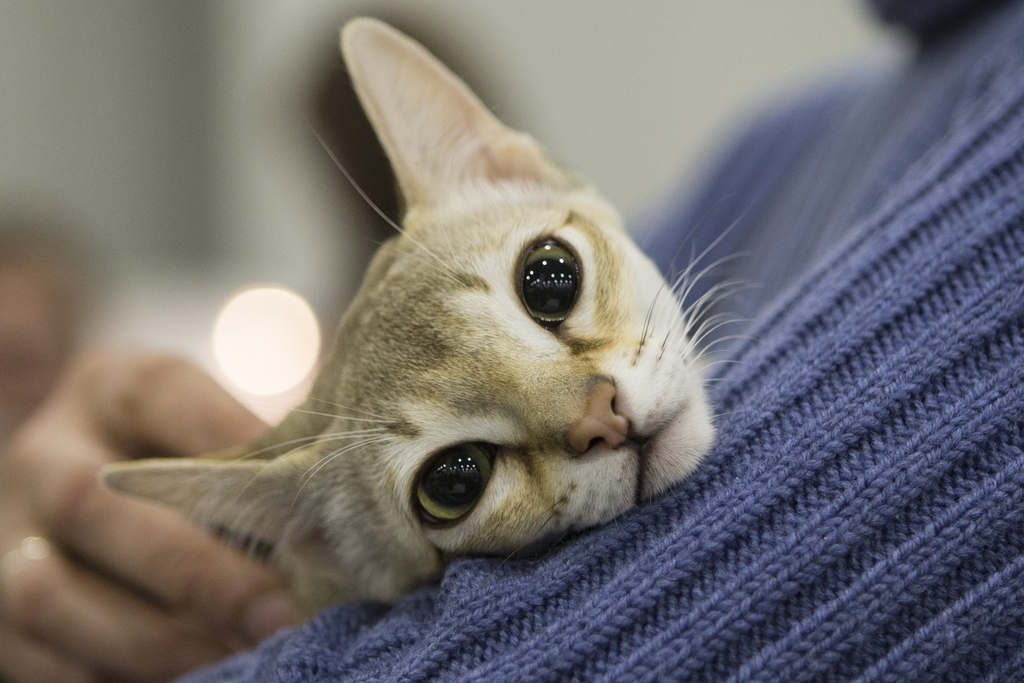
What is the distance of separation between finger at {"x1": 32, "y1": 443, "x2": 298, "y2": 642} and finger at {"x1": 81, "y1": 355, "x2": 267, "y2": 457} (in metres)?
0.10

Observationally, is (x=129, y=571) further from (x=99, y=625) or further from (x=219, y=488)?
(x=219, y=488)

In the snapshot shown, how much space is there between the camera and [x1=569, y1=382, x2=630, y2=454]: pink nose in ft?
2.09

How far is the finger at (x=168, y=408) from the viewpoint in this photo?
1.07 meters

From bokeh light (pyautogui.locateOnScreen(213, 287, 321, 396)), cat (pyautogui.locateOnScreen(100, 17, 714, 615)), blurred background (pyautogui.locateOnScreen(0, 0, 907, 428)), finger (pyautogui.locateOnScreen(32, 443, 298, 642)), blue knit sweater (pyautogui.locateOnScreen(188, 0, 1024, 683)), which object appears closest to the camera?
blue knit sweater (pyautogui.locateOnScreen(188, 0, 1024, 683))

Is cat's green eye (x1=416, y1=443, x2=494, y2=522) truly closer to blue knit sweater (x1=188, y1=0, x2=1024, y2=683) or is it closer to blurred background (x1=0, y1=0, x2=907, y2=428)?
blue knit sweater (x1=188, y1=0, x2=1024, y2=683)

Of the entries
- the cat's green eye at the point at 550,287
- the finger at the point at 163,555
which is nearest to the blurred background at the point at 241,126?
the finger at the point at 163,555

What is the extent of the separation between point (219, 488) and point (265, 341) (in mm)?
1275

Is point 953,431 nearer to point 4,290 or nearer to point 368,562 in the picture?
point 368,562

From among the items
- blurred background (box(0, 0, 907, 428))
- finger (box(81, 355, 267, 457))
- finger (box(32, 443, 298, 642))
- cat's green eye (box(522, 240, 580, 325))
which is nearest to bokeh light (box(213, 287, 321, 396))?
blurred background (box(0, 0, 907, 428))

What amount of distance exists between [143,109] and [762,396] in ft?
10.9

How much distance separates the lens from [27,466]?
1.10m

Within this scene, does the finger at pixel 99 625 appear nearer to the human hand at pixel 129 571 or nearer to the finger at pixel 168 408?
the human hand at pixel 129 571

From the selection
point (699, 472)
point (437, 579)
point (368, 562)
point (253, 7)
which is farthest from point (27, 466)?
point (253, 7)

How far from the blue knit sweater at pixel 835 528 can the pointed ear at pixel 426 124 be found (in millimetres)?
460
